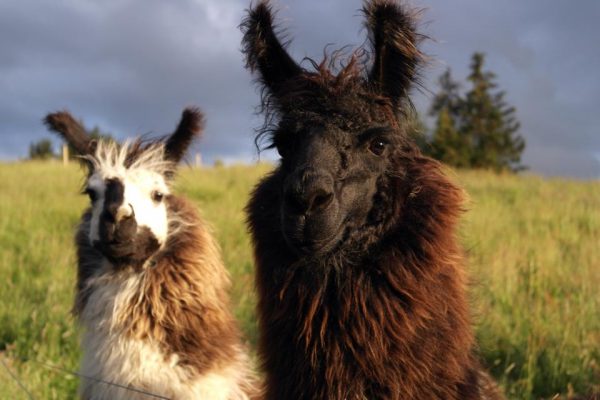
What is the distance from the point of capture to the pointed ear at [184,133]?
502 cm

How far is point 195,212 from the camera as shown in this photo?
4.84 m

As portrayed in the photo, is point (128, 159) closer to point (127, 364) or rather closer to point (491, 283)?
point (127, 364)

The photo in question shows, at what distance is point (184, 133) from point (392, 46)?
8.64 feet

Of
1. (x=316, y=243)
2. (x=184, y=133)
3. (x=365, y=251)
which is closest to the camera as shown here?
(x=316, y=243)

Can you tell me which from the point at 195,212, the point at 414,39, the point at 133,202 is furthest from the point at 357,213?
the point at 195,212

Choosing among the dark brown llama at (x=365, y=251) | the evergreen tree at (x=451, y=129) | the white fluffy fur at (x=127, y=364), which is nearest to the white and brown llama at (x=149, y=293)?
the white fluffy fur at (x=127, y=364)

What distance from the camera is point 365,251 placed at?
2613 mm

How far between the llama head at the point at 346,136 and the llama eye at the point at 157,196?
1761 millimetres

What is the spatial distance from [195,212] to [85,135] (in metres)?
1.21

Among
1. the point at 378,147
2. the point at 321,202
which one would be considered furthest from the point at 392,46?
the point at 321,202

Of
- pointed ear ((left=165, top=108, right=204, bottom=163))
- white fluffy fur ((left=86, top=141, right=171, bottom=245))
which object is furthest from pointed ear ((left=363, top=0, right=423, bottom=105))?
pointed ear ((left=165, top=108, right=204, bottom=163))

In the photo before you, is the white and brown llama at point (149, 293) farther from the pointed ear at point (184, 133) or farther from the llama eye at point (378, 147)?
the llama eye at point (378, 147)

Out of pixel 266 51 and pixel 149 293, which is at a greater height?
pixel 266 51

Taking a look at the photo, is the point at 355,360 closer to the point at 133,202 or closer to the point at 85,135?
the point at 133,202
